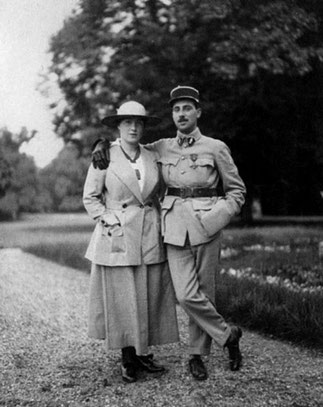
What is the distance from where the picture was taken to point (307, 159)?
16.3 metres

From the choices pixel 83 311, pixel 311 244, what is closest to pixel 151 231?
pixel 83 311

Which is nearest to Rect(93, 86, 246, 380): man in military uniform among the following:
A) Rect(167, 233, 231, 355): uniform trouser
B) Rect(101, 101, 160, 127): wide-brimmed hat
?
Rect(167, 233, 231, 355): uniform trouser

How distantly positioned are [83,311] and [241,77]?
6549 mm

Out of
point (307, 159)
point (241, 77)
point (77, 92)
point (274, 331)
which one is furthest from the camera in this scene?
point (307, 159)

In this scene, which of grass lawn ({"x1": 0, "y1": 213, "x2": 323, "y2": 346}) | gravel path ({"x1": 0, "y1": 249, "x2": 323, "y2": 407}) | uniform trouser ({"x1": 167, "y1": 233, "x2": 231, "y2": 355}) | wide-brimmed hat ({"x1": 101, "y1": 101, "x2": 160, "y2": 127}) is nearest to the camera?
gravel path ({"x1": 0, "y1": 249, "x2": 323, "y2": 407})

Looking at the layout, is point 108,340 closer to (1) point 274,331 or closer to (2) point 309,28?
(1) point 274,331

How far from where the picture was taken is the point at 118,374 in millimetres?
4031

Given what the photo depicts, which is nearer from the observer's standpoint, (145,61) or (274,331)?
(274,331)

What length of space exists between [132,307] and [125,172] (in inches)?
36.6

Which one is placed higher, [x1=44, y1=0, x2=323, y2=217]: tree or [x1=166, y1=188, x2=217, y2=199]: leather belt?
[x1=44, y1=0, x2=323, y2=217]: tree

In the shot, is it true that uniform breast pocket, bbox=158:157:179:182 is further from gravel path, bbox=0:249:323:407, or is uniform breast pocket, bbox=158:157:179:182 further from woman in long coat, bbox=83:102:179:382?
gravel path, bbox=0:249:323:407

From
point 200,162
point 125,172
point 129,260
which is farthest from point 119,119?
point 129,260

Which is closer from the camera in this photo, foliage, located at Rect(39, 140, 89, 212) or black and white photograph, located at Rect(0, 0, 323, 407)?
black and white photograph, located at Rect(0, 0, 323, 407)

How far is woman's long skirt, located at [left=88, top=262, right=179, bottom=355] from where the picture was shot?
157 inches
